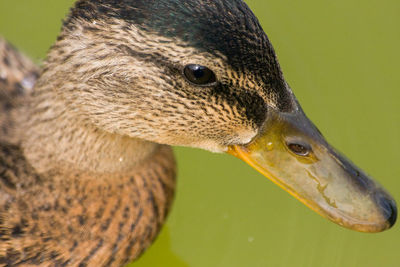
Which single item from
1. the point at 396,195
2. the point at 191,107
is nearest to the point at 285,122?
the point at 191,107

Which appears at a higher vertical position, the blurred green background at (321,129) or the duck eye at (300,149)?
the duck eye at (300,149)

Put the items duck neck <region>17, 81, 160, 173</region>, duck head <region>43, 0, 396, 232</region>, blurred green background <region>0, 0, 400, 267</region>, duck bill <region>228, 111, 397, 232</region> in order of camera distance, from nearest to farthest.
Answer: duck head <region>43, 0, 396, 232</region>
duck bill <region>228, 111, 397, 232</region>
duck neck <region>17, 81, 160, 173</region>
blurred green background <region>0, 0, 400, 267</region>

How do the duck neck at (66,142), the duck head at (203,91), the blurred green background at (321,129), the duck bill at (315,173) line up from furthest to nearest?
the blurred green background at (321,129)
the duck neck at (66,142)
the duck bill at (315,173)
the duck head at (203,91)

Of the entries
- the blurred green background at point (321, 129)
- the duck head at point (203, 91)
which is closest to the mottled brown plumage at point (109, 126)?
the duck head at point (203, 91)

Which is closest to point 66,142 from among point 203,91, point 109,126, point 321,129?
point 109,126

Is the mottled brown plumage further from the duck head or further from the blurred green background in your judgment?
the blurred green background

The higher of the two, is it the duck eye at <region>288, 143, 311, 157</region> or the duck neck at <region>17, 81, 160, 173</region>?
the duck eye at <region>288, 143, 311, 157</region>

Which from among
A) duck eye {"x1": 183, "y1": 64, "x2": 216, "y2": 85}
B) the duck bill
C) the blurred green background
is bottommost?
the blurred green background

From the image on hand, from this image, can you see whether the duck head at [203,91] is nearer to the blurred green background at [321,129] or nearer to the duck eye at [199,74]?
the duck eye at [199,74]

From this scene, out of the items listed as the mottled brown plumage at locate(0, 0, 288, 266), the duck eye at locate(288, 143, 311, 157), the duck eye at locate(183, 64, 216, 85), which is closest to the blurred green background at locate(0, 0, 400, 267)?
the mottled brown plumage at locate(0, 0, 288, 266)
